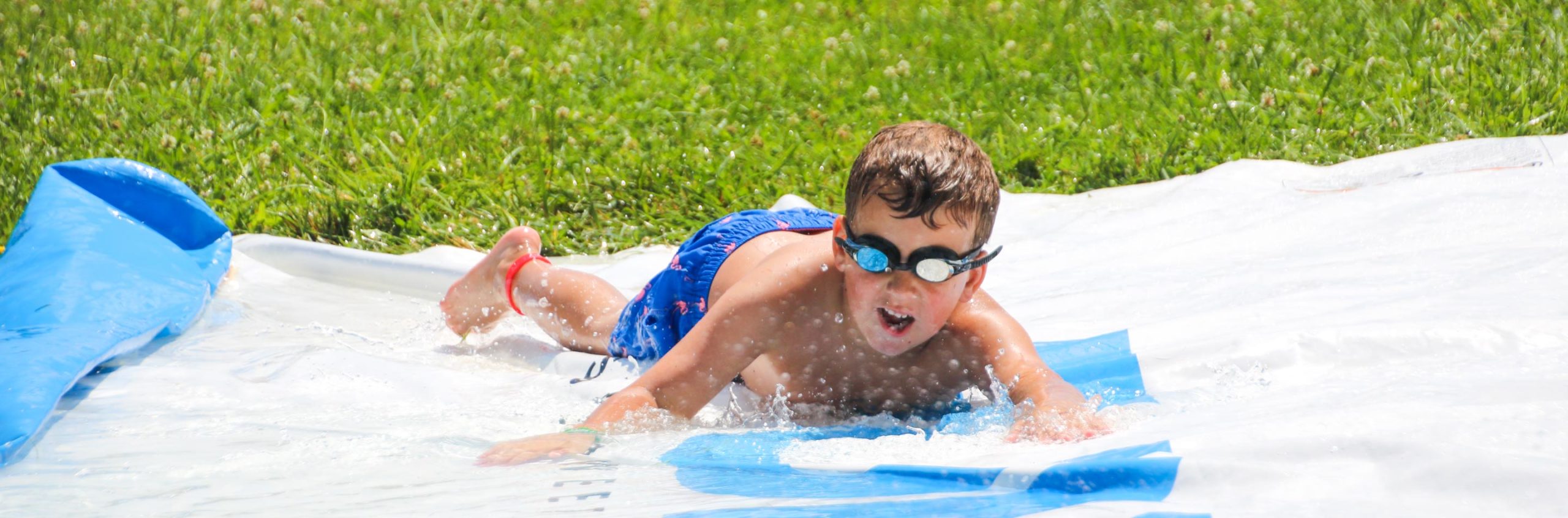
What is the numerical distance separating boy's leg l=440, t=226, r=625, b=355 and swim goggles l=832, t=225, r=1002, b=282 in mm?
1314

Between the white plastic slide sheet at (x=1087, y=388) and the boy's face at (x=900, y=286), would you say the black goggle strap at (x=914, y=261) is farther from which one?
the white plastic slide sheet at (x=1087, y=388)

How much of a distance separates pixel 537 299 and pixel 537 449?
51.6 inches

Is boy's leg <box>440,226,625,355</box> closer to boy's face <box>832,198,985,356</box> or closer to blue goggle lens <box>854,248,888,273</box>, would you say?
boy's face <box>832,198,985,356</box>

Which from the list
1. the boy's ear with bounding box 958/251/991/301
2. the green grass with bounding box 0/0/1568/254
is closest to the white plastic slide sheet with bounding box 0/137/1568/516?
the boy's ear with bounding box 958/251/991/301

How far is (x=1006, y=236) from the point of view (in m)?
4.49

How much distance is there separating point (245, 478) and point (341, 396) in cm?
65

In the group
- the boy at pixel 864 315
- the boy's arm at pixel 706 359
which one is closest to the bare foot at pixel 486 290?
the boy at pixel 864 315

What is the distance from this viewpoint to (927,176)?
93.5 inches

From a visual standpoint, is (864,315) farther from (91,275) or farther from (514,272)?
(91,275)

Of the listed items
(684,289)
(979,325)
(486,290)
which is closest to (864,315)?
(979,325)

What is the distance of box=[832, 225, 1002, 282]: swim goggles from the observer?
2430 mm

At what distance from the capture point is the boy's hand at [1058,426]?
2.38 m

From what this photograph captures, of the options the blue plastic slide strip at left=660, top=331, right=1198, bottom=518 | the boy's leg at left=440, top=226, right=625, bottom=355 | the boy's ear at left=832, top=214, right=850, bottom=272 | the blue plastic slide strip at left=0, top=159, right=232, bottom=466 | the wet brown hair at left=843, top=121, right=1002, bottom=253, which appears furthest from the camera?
the boy's leg at left=440, top=226, right=625, bottom=355

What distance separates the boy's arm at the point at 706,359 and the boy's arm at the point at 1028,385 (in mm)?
419
